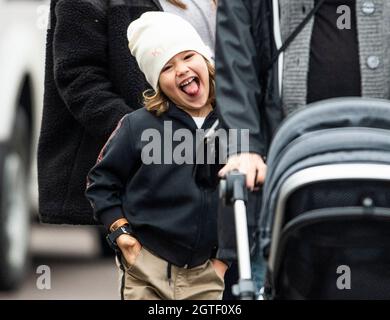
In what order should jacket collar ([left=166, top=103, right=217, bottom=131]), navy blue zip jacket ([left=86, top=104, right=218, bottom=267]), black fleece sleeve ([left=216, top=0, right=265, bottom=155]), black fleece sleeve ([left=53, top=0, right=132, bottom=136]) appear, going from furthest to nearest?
black fleece sleeve ([left=53, top=0, right=132, bottom=136])
jacket collar ([left=166, top=103, right=217, bottom=131])
navy blue zip jacket ([left=86, top=104, right=218, bottom=267])
black fleece sleeve ([left=216, top=0, right=265, bottom=155])

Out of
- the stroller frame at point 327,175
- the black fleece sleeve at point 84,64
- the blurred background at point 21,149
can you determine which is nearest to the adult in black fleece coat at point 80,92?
the black fleece sleeve at point 84,64

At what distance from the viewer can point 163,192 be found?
631 centimetres

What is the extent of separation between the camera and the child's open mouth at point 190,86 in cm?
636

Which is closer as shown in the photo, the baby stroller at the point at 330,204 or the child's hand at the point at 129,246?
the baby stroller at the point at 330,204

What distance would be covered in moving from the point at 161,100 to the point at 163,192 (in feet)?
1.13

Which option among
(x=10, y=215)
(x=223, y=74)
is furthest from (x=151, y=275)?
(x=10, y=215)

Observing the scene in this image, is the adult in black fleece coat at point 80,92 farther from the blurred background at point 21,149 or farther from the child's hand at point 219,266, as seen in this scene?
the blurred background at point 21,149

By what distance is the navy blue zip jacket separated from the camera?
6.28 meters

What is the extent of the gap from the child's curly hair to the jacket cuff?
0.38 m

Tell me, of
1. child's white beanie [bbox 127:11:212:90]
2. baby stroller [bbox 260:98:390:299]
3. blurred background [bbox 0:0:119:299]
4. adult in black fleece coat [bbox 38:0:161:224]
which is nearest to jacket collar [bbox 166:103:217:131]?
child's white beanie [bbox 127:11:212:90]

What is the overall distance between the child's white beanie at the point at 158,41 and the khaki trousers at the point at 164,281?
645mm

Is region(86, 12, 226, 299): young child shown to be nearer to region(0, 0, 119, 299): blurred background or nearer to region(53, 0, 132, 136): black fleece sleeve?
region(53, 0, 132, 136): black fleece sleeve

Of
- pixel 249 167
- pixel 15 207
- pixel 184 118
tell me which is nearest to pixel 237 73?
pixel 249 167

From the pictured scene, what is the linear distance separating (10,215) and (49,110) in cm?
441
